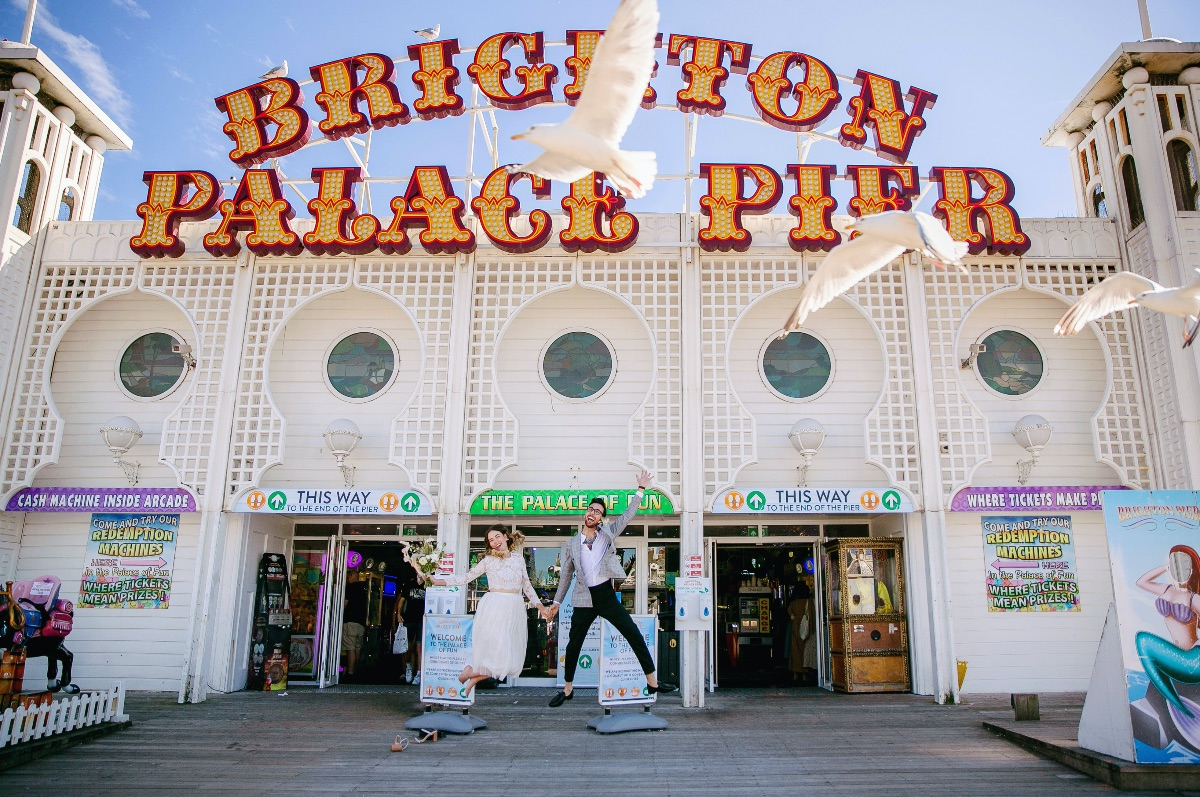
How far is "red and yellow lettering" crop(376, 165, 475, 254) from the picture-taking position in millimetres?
10461

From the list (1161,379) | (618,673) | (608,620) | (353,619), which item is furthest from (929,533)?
(353,619)

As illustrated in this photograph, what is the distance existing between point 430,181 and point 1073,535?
9841 millimetres

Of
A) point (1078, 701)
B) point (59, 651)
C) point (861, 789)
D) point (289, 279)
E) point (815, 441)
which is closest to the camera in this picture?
point (861, 789)

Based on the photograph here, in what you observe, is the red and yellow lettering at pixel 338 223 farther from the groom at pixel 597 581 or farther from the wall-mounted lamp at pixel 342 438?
the groom at pixel 597 581

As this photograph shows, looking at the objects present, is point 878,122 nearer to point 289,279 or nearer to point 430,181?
point 430,181

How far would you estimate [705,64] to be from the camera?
11.5 meters

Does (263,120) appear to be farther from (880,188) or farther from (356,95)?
(880,188)

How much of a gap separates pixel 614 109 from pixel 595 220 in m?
4.34

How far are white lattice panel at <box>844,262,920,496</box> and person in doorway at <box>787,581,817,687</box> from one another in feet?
8.75

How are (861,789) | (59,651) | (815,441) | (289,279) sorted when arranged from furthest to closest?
(289,279) < (815,441) < (59,651) < (861,789)

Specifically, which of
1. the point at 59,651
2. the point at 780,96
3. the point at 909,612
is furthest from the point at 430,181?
the point at 909,612

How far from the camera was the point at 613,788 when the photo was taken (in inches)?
210

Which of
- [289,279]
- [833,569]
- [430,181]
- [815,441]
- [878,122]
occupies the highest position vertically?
[878,122]

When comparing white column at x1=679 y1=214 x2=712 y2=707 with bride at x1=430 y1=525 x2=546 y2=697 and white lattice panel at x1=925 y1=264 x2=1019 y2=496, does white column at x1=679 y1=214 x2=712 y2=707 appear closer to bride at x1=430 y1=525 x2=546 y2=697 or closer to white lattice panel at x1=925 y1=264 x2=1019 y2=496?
bride at x1=430 y1=525 x2=546 y2=697
